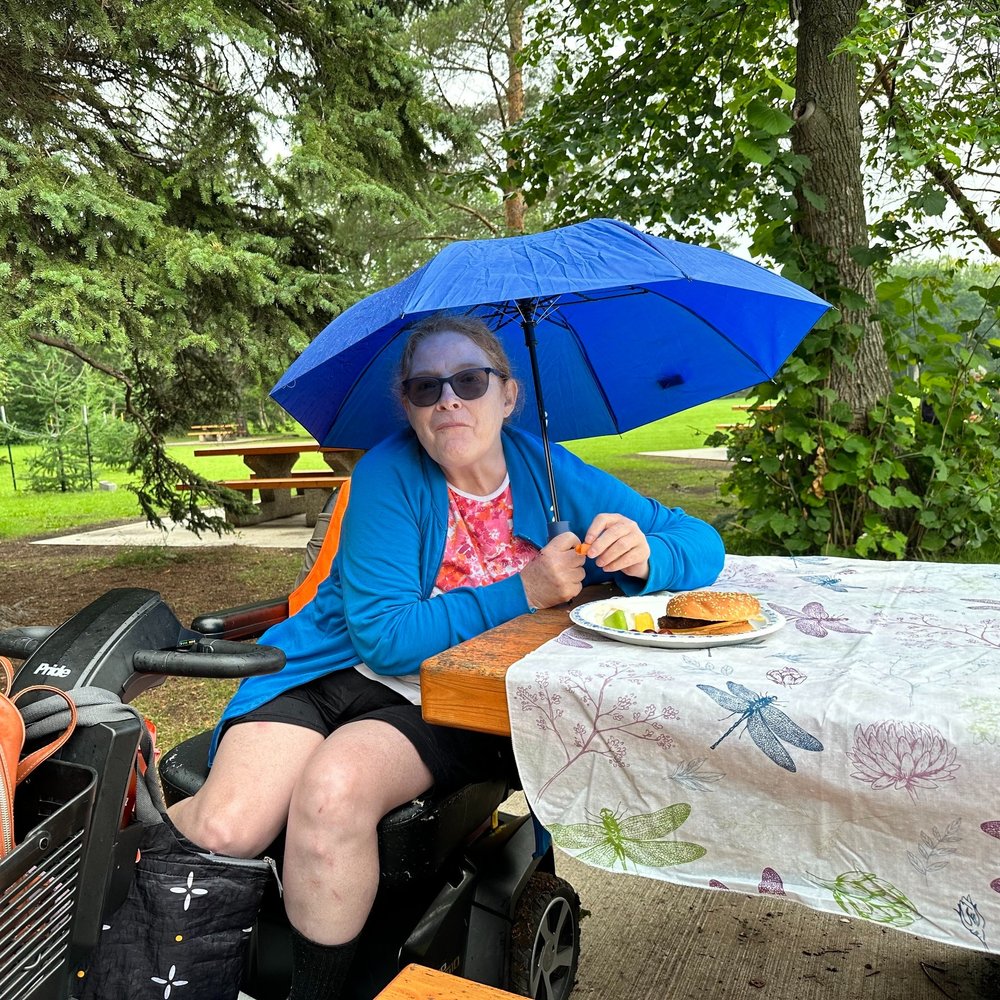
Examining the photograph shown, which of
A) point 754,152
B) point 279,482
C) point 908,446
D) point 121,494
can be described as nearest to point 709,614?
point 754,152

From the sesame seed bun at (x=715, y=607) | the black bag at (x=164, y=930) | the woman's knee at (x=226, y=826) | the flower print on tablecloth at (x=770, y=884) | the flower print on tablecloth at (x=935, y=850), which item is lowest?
the black bag at (x=164, y=930)

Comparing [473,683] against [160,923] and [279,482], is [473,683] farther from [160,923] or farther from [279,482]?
[279,482]

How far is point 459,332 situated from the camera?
195 centimetres

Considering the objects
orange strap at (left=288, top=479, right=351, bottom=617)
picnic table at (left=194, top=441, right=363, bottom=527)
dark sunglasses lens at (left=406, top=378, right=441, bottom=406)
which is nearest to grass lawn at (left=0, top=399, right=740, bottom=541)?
picnic table at (left=194, top=441, right=363, bottom=527)

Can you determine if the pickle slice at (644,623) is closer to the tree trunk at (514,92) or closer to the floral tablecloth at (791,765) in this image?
the floral tablecloth at (791,765)

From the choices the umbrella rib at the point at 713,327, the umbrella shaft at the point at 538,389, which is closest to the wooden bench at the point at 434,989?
the umbrella shaft at the point at 538,389

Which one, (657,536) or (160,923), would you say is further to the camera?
(657,536)

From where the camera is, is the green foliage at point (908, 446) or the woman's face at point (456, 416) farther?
the green foliage at point (908, 446)

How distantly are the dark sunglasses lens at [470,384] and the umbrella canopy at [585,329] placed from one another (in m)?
0.14

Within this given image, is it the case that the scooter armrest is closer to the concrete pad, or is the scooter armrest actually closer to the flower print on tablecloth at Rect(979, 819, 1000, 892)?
the flower print on tablecloth at Rect(979, 819, 1000, 892)

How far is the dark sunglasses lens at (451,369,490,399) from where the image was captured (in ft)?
6.10

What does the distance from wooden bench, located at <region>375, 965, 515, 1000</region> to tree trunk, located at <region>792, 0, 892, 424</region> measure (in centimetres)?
381

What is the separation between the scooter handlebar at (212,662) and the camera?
140 centimetres

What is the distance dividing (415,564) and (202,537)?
327 inches
